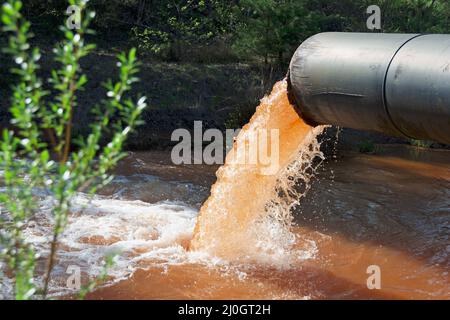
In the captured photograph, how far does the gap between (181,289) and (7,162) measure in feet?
9.18

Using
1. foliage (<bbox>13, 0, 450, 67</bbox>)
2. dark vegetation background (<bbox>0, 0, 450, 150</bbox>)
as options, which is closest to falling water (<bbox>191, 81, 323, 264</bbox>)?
dark vegetation background (<bbox>0, 0, 450, 150</bbox>)

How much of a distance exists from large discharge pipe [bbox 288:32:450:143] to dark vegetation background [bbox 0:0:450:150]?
21.2ft

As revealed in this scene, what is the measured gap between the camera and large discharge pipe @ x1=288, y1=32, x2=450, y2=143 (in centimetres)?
355

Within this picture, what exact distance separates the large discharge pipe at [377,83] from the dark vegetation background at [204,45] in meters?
6.45

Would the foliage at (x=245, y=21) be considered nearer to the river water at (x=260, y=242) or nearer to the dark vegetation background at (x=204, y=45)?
the dark vegetation background at (x=204, y=45)

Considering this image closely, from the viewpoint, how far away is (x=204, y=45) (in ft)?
46.4

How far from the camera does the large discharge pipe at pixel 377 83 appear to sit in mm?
3551

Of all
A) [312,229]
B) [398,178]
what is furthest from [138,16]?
[312,229]

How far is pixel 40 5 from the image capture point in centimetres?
1392

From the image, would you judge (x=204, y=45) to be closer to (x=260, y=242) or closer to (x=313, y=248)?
(x=260, y=242)

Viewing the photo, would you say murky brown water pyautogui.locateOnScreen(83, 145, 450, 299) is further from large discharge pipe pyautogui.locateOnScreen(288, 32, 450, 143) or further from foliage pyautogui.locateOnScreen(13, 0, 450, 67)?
foliage pyautogui.locateOnScreen(13, 0, 450, 67)

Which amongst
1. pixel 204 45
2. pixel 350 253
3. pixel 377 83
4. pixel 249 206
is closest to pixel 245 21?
pixel 204 45

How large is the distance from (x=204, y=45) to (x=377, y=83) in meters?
10.6
